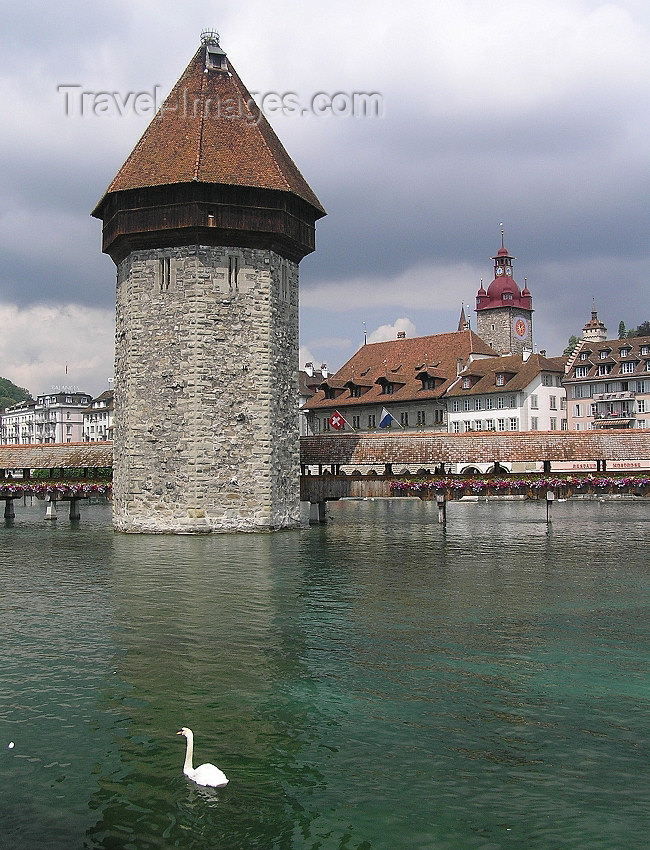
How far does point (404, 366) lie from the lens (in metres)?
65.8

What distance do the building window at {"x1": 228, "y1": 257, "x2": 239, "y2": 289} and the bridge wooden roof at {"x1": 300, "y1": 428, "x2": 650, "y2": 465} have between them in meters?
7.20

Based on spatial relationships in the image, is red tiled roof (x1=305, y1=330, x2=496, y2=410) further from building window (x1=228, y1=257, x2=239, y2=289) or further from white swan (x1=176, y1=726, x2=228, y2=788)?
white swan (x1=176, y1=726, x2=228, y2=788)

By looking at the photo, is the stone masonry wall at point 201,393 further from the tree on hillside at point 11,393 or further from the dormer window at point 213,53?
the tree on hillside at point 11,393

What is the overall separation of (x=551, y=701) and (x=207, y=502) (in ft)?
59.7

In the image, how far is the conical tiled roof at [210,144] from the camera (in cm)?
2681

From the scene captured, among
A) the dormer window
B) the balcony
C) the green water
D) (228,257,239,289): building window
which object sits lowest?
the green water

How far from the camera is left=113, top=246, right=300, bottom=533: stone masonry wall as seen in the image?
86.5 feet

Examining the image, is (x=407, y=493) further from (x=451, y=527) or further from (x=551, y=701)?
(x=551, y=701)

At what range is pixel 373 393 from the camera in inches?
2574

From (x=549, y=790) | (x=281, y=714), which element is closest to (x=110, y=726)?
(x=281, y=714)

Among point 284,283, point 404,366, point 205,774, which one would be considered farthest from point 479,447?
point 404,366

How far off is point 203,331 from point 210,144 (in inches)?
240

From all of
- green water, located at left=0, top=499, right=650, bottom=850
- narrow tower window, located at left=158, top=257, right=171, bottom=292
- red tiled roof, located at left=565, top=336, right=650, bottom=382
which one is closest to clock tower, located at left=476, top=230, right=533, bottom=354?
red tiled roof, located at left=565, top=336, right=650, bottom=382

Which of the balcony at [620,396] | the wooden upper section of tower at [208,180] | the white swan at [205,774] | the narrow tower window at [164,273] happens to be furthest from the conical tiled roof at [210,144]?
the balcony at [620,396]
